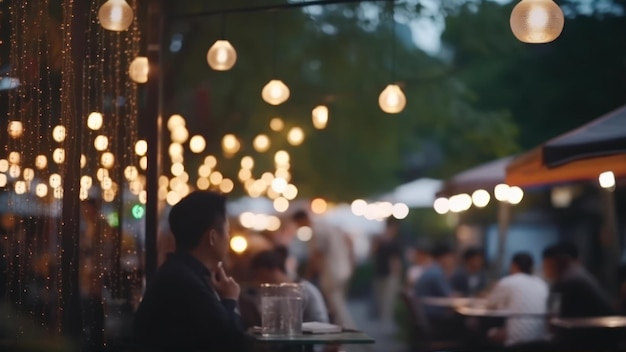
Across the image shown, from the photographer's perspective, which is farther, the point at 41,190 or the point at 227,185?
the point at 227,185

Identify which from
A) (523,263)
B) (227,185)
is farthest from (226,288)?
(227,185)

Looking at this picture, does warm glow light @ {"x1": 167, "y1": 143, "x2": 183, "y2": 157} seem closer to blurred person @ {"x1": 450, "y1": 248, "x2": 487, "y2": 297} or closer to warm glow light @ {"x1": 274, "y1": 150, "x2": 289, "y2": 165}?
warm glow light @ {"x1": 274, "y1": 150, "x2": 289, "y2": 165}

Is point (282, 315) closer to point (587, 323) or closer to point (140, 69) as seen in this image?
point (140, 69)

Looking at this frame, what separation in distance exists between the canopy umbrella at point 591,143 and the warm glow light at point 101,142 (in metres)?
3.46

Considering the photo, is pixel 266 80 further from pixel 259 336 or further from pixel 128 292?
pixel 259 336

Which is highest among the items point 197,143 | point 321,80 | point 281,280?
point 321,80

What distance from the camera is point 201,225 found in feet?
22.1

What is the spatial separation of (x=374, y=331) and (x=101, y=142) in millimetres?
18620

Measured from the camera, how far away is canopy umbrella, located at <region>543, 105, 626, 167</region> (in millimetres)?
8648

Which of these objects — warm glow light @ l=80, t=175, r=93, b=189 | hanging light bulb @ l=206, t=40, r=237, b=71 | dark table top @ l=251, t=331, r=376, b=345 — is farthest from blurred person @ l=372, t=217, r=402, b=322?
dark table top @ l=251, t=331, r=376, b=345

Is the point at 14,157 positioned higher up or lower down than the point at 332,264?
higher up

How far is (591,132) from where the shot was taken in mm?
8953

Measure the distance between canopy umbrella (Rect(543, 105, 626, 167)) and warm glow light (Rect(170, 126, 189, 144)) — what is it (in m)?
9.29

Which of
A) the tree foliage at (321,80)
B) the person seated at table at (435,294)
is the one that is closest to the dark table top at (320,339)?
the tree foliage at (321,80)
